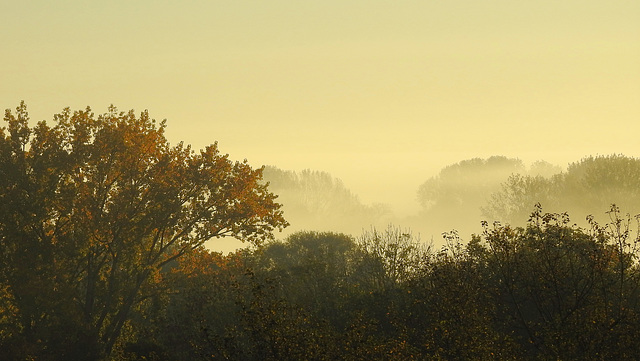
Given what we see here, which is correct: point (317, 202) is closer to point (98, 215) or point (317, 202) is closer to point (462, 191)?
point (462, 191)

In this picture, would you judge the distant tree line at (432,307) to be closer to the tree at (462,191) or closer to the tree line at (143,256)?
the tree line at (143,256)

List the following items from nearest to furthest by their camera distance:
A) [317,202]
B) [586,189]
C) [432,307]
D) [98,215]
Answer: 1. [432,307]
2. [98,215]
3. [586,189]
4. [317,202]

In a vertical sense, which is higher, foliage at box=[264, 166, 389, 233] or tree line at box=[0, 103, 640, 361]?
foliage at box=[264, 166, 389, 233]

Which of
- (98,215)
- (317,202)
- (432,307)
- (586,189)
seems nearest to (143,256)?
(98,215)

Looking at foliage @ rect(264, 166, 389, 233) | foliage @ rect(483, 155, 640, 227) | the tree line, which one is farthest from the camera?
foliage @ rect(264, 166, 389, 233)

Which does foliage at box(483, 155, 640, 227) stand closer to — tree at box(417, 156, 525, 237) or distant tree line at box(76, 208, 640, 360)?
tree at box(417, 156, 525, 237)

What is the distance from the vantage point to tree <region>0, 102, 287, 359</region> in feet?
119

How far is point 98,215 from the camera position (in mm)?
39062

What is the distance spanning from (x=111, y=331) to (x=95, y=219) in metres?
6.16

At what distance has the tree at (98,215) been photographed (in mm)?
36344

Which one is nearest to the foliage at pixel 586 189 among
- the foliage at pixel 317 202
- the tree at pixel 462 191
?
the tree at pixel 462 191

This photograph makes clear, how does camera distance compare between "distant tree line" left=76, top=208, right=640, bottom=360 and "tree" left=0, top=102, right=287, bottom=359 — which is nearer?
"distant tree line" left=76, top=208, right=640, bottom=360

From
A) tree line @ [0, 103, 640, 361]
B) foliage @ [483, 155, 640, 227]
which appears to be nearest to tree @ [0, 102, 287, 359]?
tree line @ [0, 103, 640, 361]

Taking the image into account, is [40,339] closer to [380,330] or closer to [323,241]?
[380,330]
